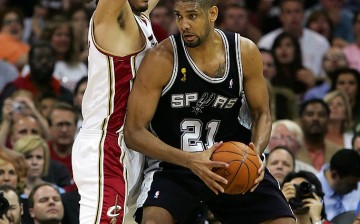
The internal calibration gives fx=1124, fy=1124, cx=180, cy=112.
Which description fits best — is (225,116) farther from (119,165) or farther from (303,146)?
(303,146)

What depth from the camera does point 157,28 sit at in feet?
30.4

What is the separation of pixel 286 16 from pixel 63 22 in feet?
9.95

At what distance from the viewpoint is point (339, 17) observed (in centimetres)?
1596

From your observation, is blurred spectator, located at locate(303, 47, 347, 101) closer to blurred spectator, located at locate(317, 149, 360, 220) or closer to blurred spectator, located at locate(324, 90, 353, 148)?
blurred spectator, located at locate(324, 90, 353, 148)

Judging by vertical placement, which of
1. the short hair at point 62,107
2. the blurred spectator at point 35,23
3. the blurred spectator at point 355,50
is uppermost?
the blurred spectator at point 35,23

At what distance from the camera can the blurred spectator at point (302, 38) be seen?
49.2ft

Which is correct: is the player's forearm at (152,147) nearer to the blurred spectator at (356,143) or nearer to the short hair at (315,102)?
the blurred spectator at (356,143)

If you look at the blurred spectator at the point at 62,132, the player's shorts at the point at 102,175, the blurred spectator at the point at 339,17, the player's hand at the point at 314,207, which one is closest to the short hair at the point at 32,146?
the blurred spectator at the point at 62,132

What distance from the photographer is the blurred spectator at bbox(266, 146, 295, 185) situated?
1084 centimetres

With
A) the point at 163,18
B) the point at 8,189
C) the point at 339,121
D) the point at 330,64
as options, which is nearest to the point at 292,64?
the point at 330,64

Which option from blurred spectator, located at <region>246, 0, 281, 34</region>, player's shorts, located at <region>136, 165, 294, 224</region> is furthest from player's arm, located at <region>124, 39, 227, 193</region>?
blurred spectator, located at <region>246, 0, 281, 34</region>

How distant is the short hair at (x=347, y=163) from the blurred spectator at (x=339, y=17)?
532cm

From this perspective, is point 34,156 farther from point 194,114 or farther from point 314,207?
point 194,114

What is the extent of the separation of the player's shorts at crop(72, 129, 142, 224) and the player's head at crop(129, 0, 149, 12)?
0.91 m
